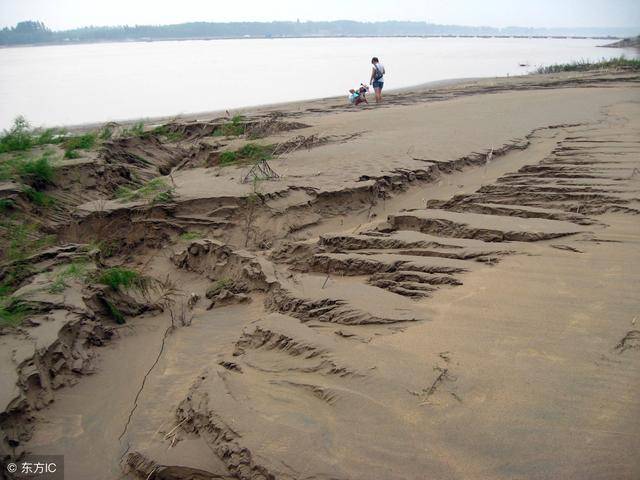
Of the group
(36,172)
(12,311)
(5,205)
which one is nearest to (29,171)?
(36,172)

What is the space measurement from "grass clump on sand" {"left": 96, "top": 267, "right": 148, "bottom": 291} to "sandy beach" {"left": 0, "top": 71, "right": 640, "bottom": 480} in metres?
0.09

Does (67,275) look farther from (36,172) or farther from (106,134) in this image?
(106,134)

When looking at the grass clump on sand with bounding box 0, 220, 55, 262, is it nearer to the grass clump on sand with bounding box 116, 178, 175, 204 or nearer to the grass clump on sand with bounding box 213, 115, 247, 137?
the grass clump on sand with bounding box 116, 178, 175, 204

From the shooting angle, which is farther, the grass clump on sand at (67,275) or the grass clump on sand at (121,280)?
the grass clump on sand at (121,280)

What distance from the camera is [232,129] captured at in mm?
10047

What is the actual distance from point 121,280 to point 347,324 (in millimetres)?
2063

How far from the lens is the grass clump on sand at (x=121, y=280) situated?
4.48m

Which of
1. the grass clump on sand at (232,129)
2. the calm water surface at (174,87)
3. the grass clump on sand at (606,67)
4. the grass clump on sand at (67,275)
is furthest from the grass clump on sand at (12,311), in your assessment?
the grass clump on sand at (606,67)

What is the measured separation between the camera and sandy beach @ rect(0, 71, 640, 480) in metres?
2.29

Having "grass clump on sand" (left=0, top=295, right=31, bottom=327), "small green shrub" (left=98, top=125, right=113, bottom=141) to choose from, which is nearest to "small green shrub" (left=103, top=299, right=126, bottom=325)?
"grass clump on sand" (left=0, top=295, right=31, bottom=327)

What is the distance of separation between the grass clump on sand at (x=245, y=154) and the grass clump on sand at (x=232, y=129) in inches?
75.2

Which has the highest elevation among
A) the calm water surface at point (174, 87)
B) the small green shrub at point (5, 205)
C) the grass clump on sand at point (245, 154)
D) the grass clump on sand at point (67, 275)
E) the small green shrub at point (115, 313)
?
the calm water surface at point (174, 87)

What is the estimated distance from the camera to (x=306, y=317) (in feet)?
11.6

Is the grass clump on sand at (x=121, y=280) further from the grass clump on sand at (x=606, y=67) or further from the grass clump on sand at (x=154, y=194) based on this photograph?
the grass clump on sand at (x=606, y=67)
